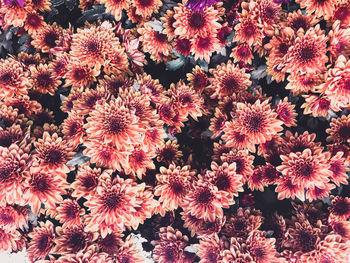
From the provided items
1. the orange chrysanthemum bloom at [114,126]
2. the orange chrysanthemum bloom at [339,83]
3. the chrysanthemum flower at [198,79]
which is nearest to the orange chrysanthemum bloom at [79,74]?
the orange chrysanthemum bloom at [114,126]

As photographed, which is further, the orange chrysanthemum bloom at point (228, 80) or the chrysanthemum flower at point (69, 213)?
the orange chrysanthemum bloom at point (228, 80)

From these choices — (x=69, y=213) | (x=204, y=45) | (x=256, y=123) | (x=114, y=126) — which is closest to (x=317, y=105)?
(x=256, y=123)

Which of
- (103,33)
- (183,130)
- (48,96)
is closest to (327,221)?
(183,130)

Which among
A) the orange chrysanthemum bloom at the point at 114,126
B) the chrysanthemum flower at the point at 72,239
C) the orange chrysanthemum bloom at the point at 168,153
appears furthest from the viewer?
the orange chrysanthemum bloom at the point at 168,153

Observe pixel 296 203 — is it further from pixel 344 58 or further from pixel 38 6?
pixel 38 6

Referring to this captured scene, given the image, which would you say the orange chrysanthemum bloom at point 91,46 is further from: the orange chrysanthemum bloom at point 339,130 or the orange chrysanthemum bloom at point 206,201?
the orange chrysanthemum bloom at point 339,130
